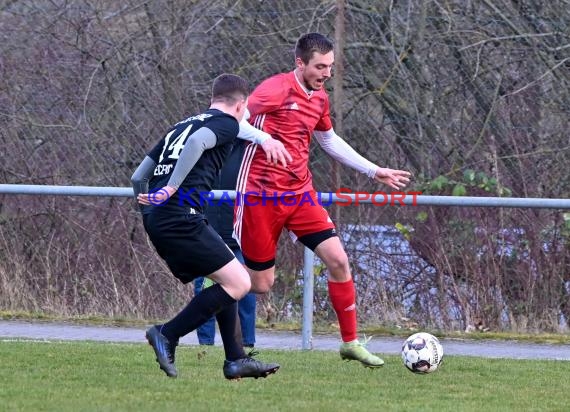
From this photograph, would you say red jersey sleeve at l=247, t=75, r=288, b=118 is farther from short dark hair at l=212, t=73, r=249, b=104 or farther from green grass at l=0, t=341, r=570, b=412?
green grass at l=0, t=341, r=570, b=412

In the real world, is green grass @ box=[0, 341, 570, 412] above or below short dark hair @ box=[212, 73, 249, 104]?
below

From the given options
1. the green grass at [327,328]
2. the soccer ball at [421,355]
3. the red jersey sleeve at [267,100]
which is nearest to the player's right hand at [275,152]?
the red jersey sleeve at [267,100]

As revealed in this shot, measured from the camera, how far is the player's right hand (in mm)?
7074

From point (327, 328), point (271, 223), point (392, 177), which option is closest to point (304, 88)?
point (392, 177)

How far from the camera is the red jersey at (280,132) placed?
25.6 feet

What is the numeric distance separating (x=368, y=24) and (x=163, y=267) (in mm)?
2920

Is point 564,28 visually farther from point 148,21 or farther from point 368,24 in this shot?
point 148,21

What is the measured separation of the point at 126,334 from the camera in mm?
9961

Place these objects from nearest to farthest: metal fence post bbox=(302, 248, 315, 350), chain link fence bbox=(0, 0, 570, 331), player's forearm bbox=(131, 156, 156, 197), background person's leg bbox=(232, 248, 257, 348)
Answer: player's forearm bbox=(131, 156, 156, 197) < background person's leg bbox=(232, 248, 257, 348) < metal fence post bbox=(302, 248, 315, 350) < chain link fence bbox=(0, 0, 570, 331)

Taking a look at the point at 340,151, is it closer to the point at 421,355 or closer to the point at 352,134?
the point at 421,355

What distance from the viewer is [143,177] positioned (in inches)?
268

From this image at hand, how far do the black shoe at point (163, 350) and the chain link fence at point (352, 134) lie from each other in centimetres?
399

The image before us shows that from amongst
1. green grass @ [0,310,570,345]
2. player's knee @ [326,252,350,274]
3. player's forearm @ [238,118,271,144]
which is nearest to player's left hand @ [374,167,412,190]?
player's knee @ [326,252,350,274]

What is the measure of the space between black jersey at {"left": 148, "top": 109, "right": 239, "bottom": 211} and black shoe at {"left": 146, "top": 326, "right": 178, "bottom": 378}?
72cm
